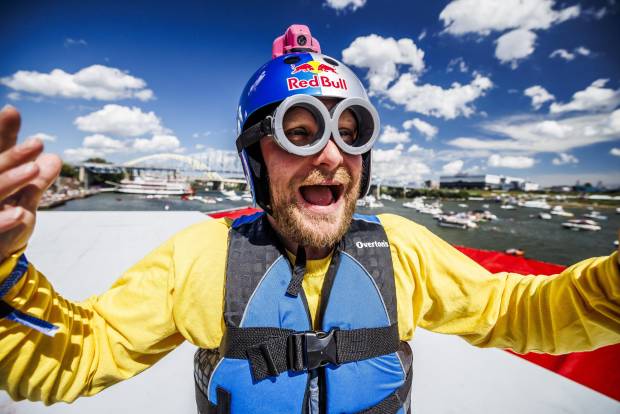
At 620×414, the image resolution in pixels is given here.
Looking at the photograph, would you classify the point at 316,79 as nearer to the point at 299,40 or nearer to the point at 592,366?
the point at 299,40

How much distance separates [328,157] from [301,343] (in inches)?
23.9

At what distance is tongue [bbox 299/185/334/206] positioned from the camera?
104 centimetres

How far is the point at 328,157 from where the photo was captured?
0.95m

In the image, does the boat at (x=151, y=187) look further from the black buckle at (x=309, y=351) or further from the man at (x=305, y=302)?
the black buckle at (x=309, y=351)

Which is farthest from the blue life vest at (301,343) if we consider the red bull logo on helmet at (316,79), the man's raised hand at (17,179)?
the red bull logo on helmet at (316,79)

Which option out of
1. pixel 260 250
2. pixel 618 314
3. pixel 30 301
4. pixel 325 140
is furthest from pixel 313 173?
pixel 618 314

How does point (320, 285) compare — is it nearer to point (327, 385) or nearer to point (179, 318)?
point (327, 385)

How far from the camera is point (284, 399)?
0.85 meters

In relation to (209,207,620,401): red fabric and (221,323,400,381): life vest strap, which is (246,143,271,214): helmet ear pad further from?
(209,207,620,401): red fabric

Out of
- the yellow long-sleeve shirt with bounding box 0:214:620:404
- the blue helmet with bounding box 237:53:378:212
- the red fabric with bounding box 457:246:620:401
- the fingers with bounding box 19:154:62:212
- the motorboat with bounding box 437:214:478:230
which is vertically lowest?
the motorboat with bounding box 437:214:478:230

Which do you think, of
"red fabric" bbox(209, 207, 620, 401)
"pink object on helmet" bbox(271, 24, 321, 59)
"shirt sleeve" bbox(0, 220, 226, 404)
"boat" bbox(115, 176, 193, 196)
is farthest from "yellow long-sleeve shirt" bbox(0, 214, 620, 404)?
"boat" bbox(115, 176, 193, 196)

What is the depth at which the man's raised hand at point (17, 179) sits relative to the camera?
0.48m

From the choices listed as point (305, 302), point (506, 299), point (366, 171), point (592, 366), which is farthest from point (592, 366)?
point (305, 302)

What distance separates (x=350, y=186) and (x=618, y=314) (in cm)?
82
